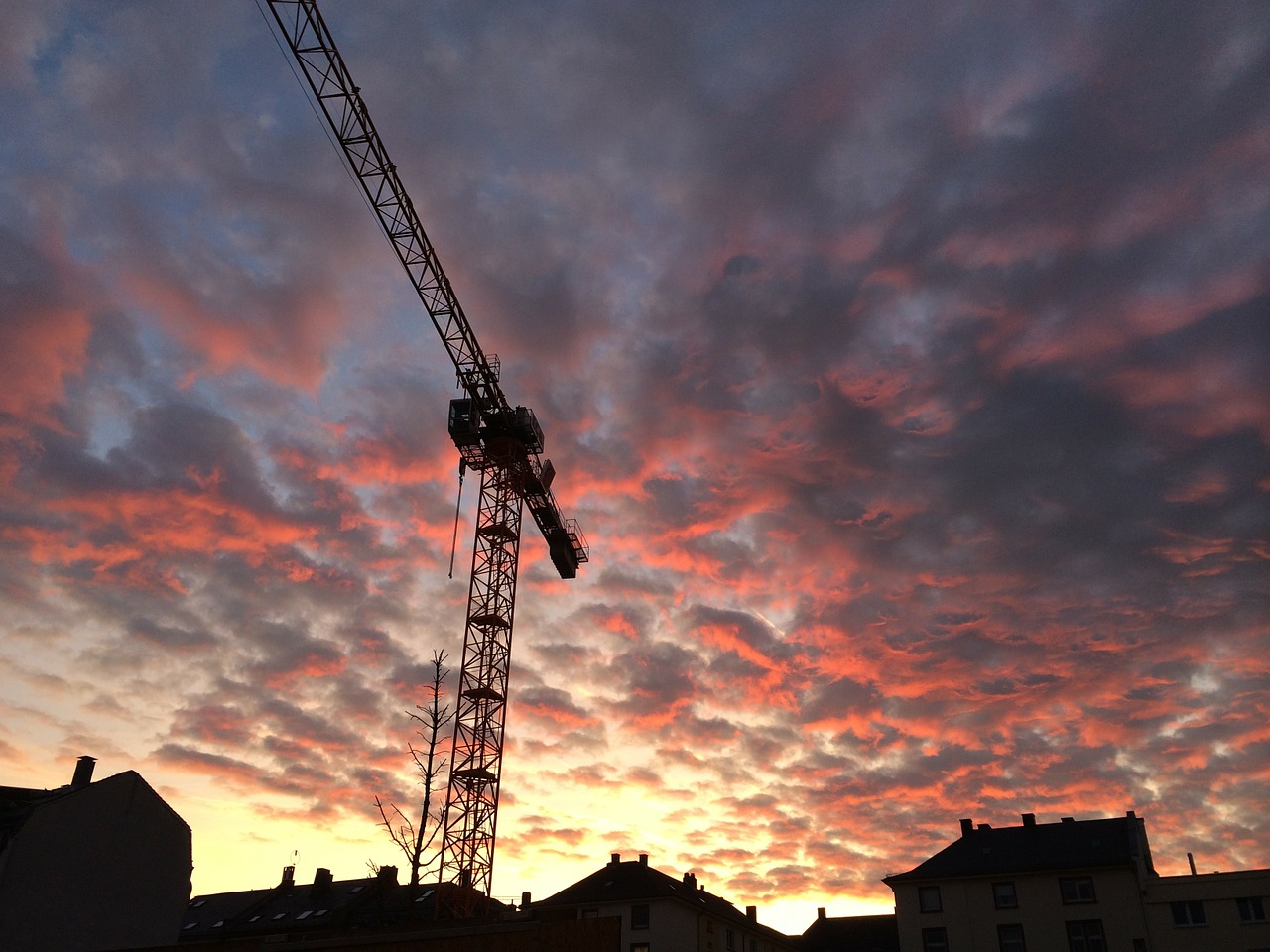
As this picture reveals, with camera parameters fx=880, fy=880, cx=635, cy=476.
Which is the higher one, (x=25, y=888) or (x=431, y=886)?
(x=431, y=886)

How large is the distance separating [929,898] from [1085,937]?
26.9ft

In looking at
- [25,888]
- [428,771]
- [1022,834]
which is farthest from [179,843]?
[1022,834]

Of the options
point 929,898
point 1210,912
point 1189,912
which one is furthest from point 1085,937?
point 929,898

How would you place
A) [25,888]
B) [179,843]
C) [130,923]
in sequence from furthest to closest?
[179,843]
[130,923]
[25,888]

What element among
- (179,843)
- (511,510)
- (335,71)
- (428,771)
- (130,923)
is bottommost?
(130,923)

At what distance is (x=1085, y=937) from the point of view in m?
46.3

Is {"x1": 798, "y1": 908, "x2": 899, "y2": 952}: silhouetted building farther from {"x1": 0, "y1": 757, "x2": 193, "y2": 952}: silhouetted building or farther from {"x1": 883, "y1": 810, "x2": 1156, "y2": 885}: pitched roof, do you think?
{"x1": 0, "y1": 757, "x2": 193, "y2": 952}: silhouetted building

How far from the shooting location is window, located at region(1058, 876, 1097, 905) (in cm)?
4719

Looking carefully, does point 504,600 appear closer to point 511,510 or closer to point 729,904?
point 511,510

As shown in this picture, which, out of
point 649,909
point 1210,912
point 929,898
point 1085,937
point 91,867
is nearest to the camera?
point 91,867

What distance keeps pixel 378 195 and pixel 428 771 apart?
2842cm

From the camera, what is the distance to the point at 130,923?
27.5 meters

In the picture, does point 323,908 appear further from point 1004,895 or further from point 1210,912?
point 1210,912

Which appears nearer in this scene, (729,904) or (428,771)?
(428,771)
